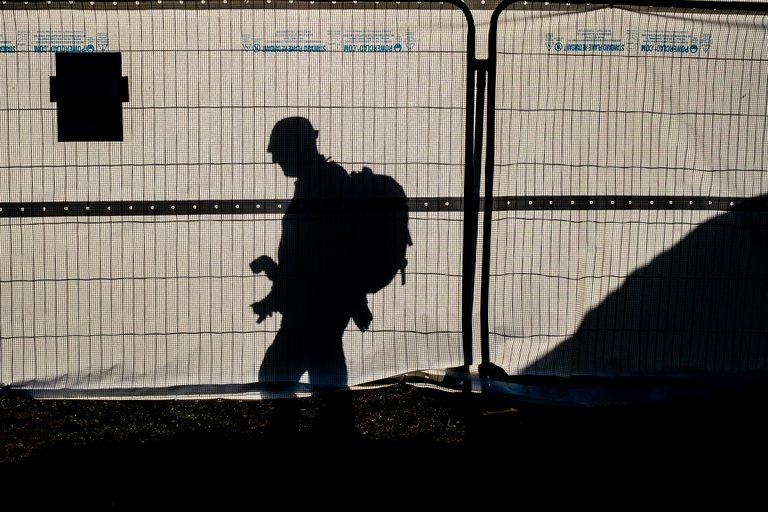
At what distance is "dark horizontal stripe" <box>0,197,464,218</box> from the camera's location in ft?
10.7

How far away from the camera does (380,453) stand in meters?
3.43

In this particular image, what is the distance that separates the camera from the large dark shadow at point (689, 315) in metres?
3.44

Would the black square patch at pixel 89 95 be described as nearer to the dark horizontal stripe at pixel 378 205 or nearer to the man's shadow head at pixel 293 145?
the dark horizontal stripe at pixel 378 205

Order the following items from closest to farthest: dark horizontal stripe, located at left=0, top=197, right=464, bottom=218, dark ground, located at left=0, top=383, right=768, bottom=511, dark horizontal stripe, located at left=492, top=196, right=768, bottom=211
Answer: dark ground, located at left=0, top=383, right=768, bottom=511, dark horizontal stripe, located at left=0, top=197, right=464, bottom=218, dark horizontal stripe, located at left=492, top=196, right=768, bottom=211

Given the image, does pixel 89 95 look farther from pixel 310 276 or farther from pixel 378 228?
pixel 378 228

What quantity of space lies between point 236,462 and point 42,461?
3.26 ft

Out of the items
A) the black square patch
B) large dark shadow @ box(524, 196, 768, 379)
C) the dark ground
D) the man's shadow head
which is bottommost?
the dark ground

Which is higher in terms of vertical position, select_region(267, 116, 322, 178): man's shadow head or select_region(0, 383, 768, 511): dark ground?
select_region(267, 116, 322, 178): man's shadow head

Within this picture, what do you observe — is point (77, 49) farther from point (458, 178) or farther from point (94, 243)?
point (458, 178)

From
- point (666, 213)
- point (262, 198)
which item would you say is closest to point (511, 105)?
point (666, 213)

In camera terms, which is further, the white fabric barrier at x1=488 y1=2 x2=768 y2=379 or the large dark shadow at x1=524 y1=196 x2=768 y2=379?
the large dark shadow at x1=524 y1=196 x2=768 y2=379

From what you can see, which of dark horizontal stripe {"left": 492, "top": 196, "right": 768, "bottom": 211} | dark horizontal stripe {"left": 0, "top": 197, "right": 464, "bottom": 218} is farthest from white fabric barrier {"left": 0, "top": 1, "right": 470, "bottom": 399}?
dark horizontal stripe {"left": 492, "top": 196, "right": 768, "bottom": 211}

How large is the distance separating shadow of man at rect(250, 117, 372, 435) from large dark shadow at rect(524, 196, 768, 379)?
1086 mm

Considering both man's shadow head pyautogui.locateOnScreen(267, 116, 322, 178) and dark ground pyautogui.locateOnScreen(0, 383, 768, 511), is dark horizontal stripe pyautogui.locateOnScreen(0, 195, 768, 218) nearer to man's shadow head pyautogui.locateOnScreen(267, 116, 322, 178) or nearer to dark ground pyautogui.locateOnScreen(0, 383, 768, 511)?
man's shadow head pyautogui.locateOnScreen(267, 116, 322, 178)
